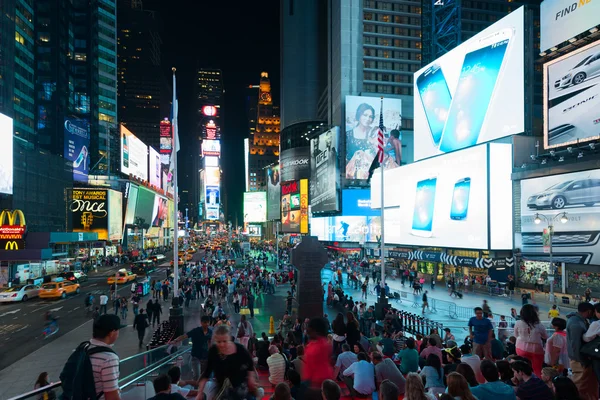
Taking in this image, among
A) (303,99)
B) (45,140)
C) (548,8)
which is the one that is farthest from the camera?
(303,99)

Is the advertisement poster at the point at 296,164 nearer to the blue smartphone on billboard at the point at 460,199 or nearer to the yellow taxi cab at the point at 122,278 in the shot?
the yellow taxi cab at the point at 122,278

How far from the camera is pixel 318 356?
5766 millimetres

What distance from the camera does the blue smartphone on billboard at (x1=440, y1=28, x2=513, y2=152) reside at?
103ft

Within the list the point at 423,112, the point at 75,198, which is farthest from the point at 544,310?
the point at 75,198

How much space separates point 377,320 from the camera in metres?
18.4

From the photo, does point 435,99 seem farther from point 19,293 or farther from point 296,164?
point 296,164

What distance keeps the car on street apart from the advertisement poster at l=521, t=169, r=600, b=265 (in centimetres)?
3593

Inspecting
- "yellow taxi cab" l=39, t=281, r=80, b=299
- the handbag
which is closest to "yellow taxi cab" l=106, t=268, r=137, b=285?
"yellow taxi cab" l=39, t=281, r=80, b=299

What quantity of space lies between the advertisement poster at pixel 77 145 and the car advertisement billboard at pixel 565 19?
65.1 metres

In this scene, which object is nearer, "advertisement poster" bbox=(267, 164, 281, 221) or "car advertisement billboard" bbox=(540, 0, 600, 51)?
"car advertisement billboard" bbox=(540, 0, 600, 51)

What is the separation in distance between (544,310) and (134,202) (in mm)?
73761

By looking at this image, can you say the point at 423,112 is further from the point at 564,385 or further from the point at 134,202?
the point at 134,202

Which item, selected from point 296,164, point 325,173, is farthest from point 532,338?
point 296,164

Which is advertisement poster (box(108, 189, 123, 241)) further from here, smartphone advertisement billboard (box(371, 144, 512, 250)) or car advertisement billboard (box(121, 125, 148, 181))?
smartphone advertisement billboard (box(371, 144, 512, 250))
